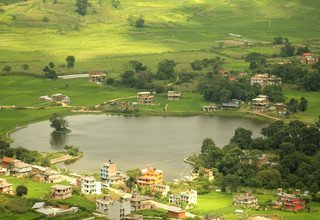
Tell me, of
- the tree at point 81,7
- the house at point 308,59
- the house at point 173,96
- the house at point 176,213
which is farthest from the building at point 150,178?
the tree at point 81,7

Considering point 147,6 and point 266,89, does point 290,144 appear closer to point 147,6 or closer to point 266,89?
point 266,89

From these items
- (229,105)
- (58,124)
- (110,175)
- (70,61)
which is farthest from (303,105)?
(70,61)

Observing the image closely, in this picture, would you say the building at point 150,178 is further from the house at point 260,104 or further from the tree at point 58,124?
the house at point 260,104

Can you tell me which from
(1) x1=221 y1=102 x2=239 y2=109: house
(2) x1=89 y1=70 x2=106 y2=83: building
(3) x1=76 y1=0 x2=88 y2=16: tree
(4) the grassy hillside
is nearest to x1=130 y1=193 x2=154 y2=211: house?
(1) x1=221 y1=102 x2=239 y2=109: house

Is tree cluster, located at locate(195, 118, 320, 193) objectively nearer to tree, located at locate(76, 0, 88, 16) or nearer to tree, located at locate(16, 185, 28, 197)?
tree, located at locate(16, 185, 28, 197)

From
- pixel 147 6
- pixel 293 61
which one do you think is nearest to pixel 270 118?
pixel 293 61

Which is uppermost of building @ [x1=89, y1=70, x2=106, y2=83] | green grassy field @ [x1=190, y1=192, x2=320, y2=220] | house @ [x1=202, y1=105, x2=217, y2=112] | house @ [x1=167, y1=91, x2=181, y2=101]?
building @ [x1=89, y1=70, x2=106, y2=83]

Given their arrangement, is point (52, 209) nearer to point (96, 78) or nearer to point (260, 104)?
point (260, 104)
